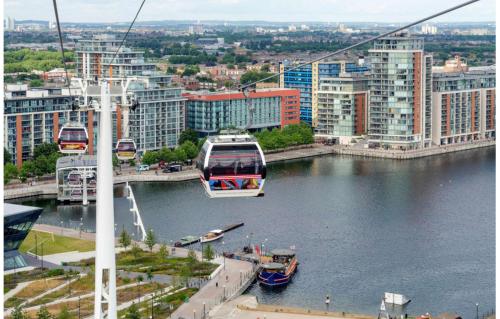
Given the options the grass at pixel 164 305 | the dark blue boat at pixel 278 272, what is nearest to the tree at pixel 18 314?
the grass at pixel 164 305

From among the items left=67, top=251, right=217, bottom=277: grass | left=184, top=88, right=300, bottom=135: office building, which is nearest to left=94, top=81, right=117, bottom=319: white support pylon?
left=67, top=251, right=217, bottom=277: grass

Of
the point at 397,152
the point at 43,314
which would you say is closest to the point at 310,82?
the point at 397,152

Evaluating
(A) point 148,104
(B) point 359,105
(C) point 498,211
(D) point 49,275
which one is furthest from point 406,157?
(C) point 498,211

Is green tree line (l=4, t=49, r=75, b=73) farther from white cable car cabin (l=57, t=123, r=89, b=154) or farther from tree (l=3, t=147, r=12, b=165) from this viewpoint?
white cable car cabin (l=57, t=123, r=89, b=154)

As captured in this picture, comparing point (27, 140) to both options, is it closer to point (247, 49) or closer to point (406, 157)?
point (406, 157)

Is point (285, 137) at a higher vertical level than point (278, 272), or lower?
higher

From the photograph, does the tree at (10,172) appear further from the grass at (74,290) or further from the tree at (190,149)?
the grass at (74,290)

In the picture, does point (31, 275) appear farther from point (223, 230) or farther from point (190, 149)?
point (190, 149)
